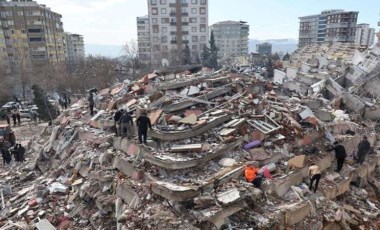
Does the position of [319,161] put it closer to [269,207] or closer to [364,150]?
[364,150]

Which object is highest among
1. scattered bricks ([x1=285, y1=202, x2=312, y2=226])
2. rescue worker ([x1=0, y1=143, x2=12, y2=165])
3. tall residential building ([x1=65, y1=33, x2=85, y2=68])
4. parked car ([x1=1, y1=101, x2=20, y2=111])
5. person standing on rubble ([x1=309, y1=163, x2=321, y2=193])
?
tall residential building ([x1=65, y1=33, x2=85, y2=68])

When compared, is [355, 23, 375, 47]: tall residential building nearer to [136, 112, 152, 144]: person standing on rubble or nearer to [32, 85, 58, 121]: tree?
[32, 85, 58, 121]: tree

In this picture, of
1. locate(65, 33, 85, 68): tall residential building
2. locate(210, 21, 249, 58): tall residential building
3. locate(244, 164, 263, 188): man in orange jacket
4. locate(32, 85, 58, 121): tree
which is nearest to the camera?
locate(244, 164, 263, 188): man in orange jacket

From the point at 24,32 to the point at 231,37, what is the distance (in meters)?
43.5

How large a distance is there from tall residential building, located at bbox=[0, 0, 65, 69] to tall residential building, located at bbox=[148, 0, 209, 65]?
15398mm

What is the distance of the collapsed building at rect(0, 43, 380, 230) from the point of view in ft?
21.6

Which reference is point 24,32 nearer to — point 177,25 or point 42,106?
point 177,25

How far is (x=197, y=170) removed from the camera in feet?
24.8

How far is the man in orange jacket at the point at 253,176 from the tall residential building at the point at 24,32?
39202mm

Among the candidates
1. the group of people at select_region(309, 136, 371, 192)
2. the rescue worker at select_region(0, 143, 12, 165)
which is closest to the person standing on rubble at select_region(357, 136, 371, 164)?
the group of people at select_region(309, 136, 371, 192)

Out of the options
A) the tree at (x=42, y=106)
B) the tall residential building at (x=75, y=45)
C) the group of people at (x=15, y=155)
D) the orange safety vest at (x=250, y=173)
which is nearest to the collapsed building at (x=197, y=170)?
the orange safety vest at (x=250, y=173)

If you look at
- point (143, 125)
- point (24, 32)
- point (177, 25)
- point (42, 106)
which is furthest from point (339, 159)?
point (24, 32)

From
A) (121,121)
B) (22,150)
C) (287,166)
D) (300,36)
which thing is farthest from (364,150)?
(300,36)

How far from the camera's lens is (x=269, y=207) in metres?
6.93
